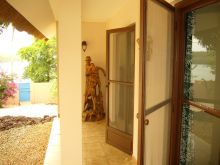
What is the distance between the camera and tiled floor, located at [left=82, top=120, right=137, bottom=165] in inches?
133

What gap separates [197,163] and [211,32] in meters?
1.24

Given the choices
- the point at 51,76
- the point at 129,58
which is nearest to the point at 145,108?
the point at 129,58

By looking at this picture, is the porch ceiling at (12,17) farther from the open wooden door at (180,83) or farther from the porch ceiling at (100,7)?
the open wooden door at (180,83)

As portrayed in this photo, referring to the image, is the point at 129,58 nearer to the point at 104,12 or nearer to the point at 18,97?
the point at 104,12

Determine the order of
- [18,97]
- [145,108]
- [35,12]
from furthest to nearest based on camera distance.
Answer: [18,97], [35,12], [145,108]

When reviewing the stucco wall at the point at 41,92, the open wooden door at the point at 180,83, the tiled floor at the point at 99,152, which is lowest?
the tiled floor at the point at 99,152

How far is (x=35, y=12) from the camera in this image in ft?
14.5

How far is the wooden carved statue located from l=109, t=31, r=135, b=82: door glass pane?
58.1 inches

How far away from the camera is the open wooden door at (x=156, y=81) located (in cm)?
185

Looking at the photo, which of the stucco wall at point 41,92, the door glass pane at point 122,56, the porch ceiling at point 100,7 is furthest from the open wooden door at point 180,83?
the stucco wall at point 41,92

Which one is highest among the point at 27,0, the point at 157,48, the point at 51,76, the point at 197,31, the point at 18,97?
the point at 27,0

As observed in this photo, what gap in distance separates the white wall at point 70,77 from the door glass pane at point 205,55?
3.95ft

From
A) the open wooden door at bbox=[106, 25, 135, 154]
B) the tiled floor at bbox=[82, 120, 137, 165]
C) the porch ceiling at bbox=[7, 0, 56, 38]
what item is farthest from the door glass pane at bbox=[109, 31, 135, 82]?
the porch ceiling at bbox=[7, 0, 56, 38]

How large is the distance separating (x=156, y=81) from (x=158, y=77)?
57mm
